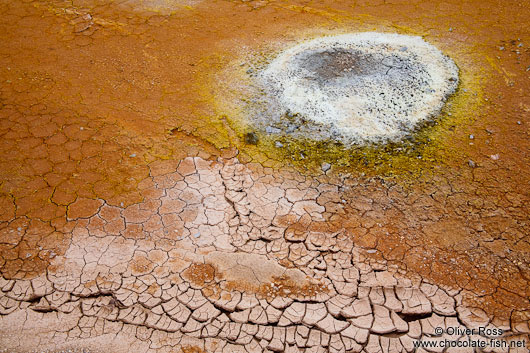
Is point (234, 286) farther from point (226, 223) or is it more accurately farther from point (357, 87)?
point (357, 87)

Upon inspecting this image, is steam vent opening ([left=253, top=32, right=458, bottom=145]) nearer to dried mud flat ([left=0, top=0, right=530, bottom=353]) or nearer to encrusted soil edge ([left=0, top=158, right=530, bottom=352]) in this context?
dried mud flat ([left=0, top=0, right=530, bottom=353])

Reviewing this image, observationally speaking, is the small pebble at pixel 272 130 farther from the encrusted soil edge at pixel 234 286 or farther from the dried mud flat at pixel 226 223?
the encrusted soil edge at pixel 234 286

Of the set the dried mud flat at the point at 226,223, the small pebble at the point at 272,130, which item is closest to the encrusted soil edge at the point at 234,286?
the dried mud flat at the point at 226,223

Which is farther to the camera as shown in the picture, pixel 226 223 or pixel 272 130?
pixel 272 130

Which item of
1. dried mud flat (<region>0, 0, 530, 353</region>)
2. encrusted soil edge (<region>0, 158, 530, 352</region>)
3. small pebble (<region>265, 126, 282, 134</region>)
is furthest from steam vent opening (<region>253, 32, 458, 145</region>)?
encrusted soil edge (<region>0, 158, 530, 352</region>)

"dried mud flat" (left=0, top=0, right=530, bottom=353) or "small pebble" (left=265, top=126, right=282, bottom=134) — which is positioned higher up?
"small pebble" (left=265, top=126, right=282, bottom=134)

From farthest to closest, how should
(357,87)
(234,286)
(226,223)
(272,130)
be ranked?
(357,87), (272,130), (226,223), (234,286)

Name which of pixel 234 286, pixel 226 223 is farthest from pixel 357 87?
pixel 234 286
